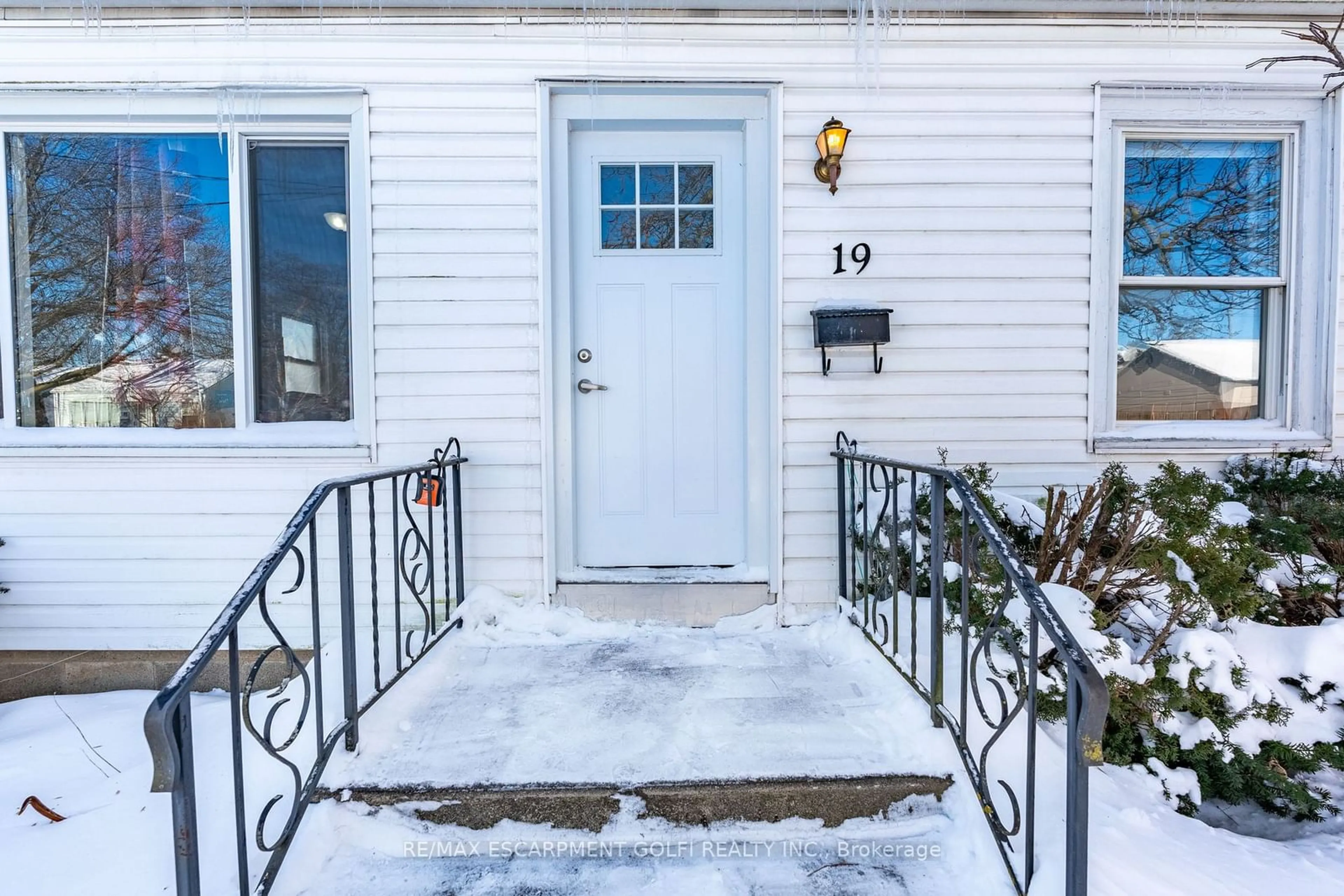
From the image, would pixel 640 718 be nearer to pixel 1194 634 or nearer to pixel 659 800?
pixel 659 800

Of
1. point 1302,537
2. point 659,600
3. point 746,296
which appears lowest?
point 659,600

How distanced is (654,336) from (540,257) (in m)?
0.60

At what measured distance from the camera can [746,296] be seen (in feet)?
9.68

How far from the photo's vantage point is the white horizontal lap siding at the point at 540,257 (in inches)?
111

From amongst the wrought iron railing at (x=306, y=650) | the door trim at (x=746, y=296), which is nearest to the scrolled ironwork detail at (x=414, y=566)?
the wrought iron railing at (x=306, y=650)

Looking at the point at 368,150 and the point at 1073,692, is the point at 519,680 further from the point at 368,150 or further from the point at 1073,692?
the point at 368,150

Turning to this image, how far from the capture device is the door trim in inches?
113

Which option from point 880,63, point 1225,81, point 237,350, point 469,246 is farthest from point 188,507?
point 1225,81

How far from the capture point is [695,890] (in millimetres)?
1517

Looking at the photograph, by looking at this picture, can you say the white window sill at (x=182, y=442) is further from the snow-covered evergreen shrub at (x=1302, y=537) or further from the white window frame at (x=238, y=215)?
the snow-covered evergreen shrub at (x=1302, y=537)

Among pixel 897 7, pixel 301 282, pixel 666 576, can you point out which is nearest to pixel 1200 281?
pixel 897 7

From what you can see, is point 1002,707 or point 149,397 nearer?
point 1002,707

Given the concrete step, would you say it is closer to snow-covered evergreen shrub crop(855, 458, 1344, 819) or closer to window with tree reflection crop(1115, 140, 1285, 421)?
snow-covered evergreen shrub crop(855, 458, 1344, 819)

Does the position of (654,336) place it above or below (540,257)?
below
